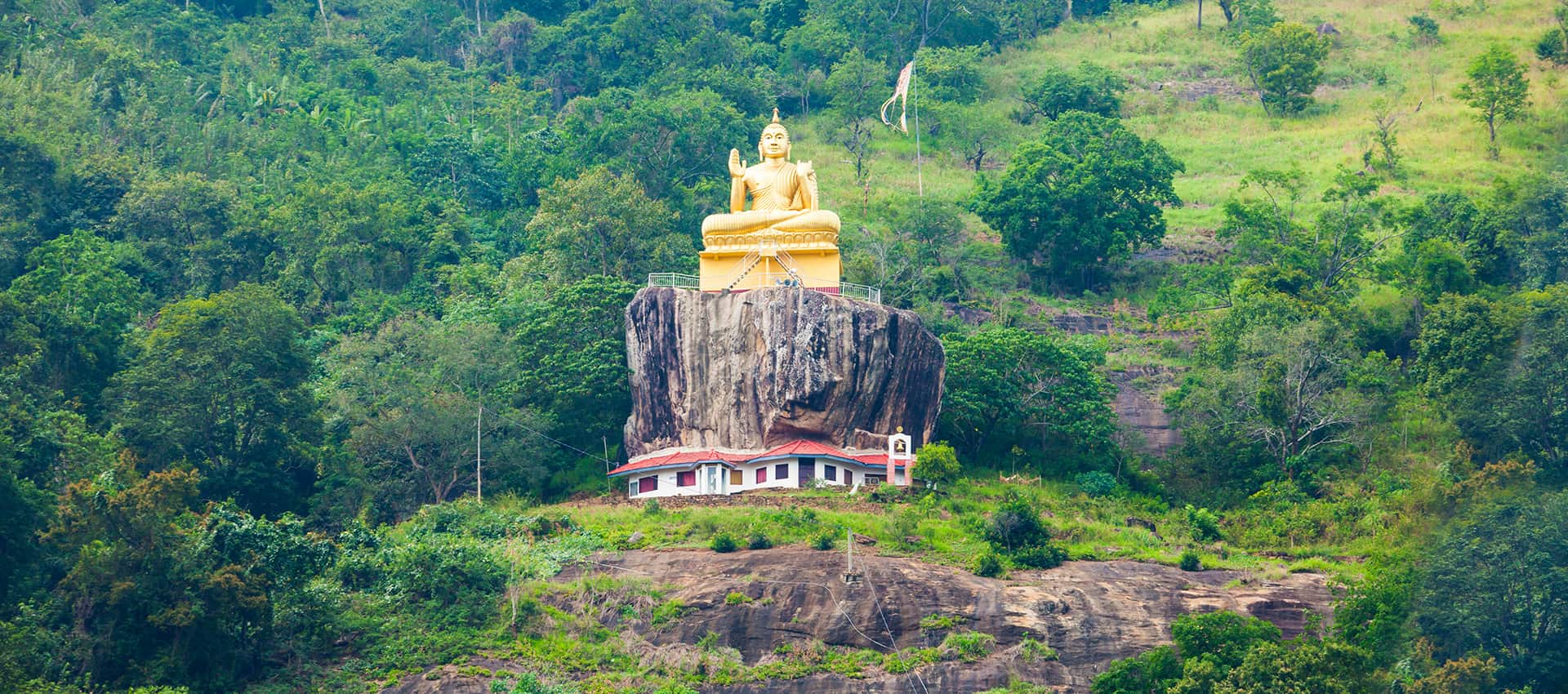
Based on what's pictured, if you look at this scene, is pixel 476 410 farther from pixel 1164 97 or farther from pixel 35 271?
pixel 1164 97

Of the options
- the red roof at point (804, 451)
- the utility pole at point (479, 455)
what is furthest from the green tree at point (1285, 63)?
the utility pole at point (479, 455)

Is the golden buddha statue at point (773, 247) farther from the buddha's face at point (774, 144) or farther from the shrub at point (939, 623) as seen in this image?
the shrub at point (939, 623)

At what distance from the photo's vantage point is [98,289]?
56000mm

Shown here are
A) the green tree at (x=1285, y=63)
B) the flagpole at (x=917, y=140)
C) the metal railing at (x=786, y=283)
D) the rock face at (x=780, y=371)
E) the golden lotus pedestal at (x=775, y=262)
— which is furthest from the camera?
the green tree at (x=1285, y=63)

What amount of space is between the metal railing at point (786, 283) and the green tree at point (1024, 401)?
8.90ft

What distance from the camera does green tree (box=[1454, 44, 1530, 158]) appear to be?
7275 cm

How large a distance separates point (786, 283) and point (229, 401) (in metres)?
Result: 14.3

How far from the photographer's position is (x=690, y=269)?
63.4 metres

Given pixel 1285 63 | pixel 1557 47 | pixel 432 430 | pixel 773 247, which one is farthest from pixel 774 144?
pixel 1557 47

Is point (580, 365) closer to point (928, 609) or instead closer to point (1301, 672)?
point (928, 609)

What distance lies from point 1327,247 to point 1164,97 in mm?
21316

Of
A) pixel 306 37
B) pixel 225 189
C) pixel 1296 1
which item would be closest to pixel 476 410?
pixel 225 189

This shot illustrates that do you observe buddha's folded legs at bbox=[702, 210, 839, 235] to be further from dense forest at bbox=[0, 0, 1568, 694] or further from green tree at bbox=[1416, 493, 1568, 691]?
green tree at bbox=[1416, 493, 1568, 691]

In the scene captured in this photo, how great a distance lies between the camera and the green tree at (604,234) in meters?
63.5
